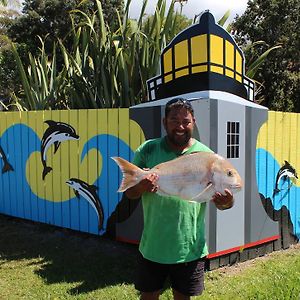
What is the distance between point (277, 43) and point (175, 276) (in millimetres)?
21559

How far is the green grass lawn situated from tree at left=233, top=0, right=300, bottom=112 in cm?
1769

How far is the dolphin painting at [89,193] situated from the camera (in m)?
5.57

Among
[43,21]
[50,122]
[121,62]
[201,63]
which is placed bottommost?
[50,122]

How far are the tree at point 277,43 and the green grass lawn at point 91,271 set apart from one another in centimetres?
1769

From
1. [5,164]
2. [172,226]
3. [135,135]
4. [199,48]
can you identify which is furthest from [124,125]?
[5,164]

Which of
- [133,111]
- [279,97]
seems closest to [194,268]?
[133,111]

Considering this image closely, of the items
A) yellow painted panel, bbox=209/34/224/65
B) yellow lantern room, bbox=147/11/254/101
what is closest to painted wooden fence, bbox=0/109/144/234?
yellow lantern room, bbox=147/11/254/101

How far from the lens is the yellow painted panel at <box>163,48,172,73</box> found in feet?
16.3

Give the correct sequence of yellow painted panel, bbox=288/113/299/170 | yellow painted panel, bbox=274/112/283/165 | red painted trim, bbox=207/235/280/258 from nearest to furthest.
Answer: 1. red painted trim, bbox=207/235/280/258
2. yellow painted panel, bbox=274/112/283/165
3. yellow painted panel, bbox=288/113/299/170

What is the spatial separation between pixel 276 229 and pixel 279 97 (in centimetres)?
1723

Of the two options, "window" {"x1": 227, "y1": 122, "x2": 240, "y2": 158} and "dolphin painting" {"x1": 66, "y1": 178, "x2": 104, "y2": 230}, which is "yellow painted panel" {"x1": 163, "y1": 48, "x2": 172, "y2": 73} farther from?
"dolphin painting" {"x1": 66, "y1": 178, "x2": 104, "y2": 230}

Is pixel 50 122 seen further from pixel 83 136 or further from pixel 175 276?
pixel 175 276

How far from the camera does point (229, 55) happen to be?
4949 millimetres

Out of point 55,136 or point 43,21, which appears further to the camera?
point 43,21
